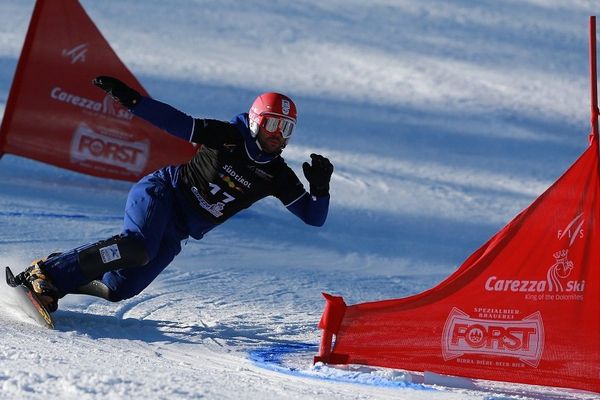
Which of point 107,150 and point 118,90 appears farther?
point 107,150

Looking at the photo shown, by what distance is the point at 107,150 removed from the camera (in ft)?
31.0

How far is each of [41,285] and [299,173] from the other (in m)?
5.61

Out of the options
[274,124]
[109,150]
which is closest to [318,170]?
[274,124]

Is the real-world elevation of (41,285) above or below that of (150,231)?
below

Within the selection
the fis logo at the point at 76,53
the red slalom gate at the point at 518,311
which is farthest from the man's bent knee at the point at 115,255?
the fis logo at the point at 76,53

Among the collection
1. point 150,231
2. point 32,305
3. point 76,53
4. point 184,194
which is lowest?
point 32,305

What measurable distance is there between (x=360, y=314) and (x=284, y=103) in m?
1.26

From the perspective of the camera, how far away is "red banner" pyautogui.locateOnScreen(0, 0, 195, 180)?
9.17 m

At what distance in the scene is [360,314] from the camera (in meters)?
5.42

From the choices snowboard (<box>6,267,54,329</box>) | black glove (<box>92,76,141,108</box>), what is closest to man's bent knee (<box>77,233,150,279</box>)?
snowboard (<box>6,267,54,329</box>)

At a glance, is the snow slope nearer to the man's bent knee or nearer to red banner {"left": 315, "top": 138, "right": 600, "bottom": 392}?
red banner {"left": 315, "top": 138, "right": 600, "bottom": 392}

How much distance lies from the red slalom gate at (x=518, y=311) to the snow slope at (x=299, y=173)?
13 cm

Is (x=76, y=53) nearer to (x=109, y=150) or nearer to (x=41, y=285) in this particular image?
(x=109, y=150)

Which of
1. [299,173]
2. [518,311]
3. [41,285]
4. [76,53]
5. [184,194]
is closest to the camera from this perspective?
[518,311]
